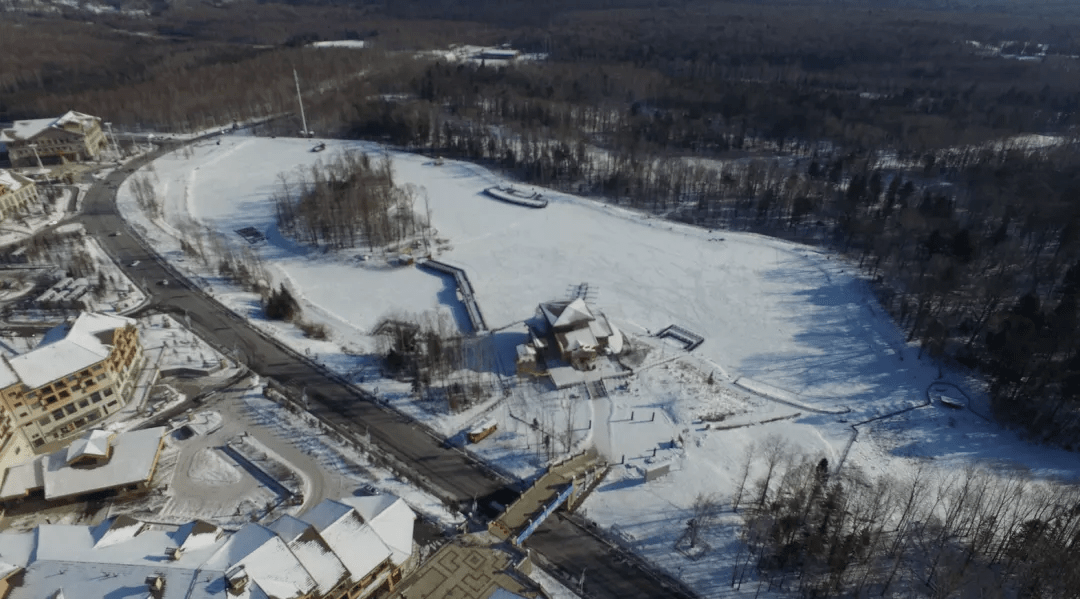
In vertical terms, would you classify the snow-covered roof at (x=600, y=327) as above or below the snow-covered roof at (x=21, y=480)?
above

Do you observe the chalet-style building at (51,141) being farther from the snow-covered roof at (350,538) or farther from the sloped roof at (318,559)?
the sloped roof at (318,559)

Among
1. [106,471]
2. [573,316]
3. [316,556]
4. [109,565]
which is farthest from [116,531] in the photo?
[573,316]

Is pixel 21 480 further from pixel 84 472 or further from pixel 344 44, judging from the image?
pixel 344 44

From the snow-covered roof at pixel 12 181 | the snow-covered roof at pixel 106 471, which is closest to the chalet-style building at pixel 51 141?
the snow-covered roof at pixel 12 181

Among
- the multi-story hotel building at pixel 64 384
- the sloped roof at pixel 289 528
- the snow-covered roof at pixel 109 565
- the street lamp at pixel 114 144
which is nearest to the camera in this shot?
the snow-covered roof at pixel 109 565

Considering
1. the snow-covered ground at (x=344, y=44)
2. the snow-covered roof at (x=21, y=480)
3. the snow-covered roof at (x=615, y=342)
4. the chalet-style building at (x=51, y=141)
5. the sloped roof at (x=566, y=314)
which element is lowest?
the snow-covered roof at (x=21, y=480)
